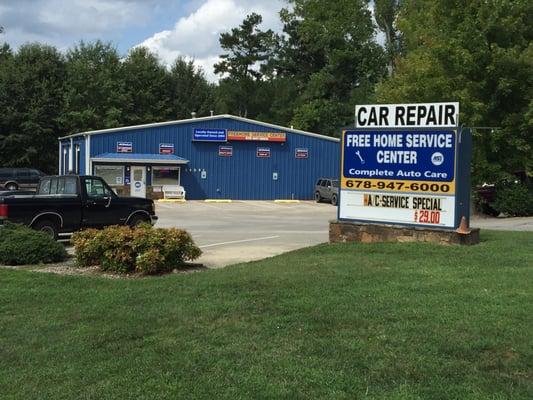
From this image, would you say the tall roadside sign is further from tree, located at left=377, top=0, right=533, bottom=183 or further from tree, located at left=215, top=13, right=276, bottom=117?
tree, located at left=215, top=13, right=276, bottom=117

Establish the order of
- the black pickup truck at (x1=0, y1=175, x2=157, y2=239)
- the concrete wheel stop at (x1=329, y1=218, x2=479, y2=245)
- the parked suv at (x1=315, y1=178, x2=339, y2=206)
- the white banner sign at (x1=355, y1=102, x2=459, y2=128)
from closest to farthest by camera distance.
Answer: the concrete wheel stop at (x1=329, y1=218, x2=479, y2=245)
the white banner sign at (x1=355, y1=102, x2=459, y2=128)
the black pickup truck at (x1=0, y1=175, x2=157, y2=239)
the parked suv at (x1=315, y1=178, x2=339, y2=206)

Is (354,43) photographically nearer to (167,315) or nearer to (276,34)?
(276,34)

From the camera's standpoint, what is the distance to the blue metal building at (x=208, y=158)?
126ft

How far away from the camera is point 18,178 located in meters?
44.9

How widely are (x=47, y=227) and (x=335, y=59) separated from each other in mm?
49567

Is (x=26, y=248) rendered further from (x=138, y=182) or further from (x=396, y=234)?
(x=138, y=182)

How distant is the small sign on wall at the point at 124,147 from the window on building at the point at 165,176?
1.99 metres

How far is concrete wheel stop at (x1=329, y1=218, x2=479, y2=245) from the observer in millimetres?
11602

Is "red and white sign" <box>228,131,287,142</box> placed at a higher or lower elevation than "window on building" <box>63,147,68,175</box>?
higher

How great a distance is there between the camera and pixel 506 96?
26906 millimetres

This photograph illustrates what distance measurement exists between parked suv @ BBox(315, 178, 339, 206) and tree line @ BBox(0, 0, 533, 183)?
6.99 m

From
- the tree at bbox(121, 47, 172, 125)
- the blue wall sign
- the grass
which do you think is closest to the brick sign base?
the grass

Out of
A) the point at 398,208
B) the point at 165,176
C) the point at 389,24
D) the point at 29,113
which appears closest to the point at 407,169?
the point at 398,208

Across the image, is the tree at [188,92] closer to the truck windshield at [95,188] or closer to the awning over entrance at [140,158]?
the awning over entrance at [140,158]
